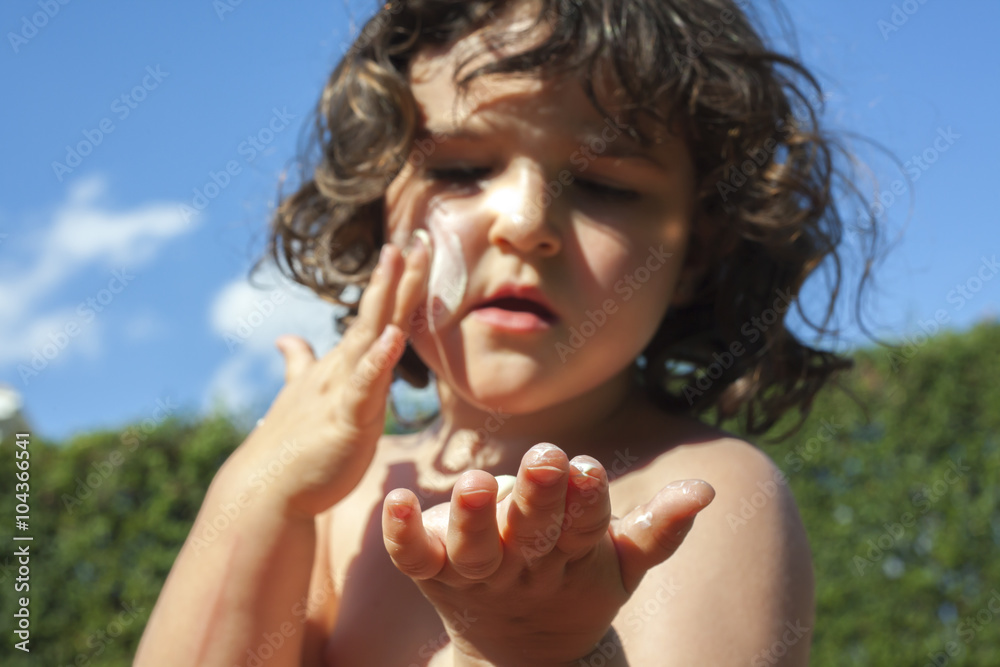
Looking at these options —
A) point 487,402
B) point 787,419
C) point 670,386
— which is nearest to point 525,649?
point 487,402

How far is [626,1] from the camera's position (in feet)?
6.09

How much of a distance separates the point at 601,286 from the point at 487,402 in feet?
1.05

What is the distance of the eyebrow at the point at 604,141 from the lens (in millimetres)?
1669

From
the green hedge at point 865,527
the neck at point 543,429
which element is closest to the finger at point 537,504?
the neck at point 543,429

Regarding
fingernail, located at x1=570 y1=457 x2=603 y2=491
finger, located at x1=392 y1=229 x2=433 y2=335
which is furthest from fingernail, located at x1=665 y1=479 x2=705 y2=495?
finger, located at x1=392 y1=229 x2=433 y2=335

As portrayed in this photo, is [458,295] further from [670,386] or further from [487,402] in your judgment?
[670,386]

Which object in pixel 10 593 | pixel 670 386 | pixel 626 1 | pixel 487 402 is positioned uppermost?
pixel 626 1

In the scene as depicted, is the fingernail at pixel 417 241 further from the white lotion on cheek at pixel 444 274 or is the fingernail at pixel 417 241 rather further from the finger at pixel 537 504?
the finger at pixel 537 504

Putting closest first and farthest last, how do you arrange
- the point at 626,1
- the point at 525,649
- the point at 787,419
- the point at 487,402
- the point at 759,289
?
the point at 525,649
the point at 487,402
the point at 626,1
the point at 759,289
the point at 787,419

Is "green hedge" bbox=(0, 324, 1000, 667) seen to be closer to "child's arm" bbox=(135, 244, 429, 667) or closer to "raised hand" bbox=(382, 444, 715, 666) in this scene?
"child's arm" bbox=(135, 244, 429, 667)

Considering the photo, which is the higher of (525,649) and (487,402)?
(525,649)

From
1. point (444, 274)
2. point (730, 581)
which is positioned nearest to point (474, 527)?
point (730, 581)

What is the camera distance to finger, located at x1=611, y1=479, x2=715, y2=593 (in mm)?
1002

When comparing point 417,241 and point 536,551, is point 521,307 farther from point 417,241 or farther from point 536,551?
point 536,551
